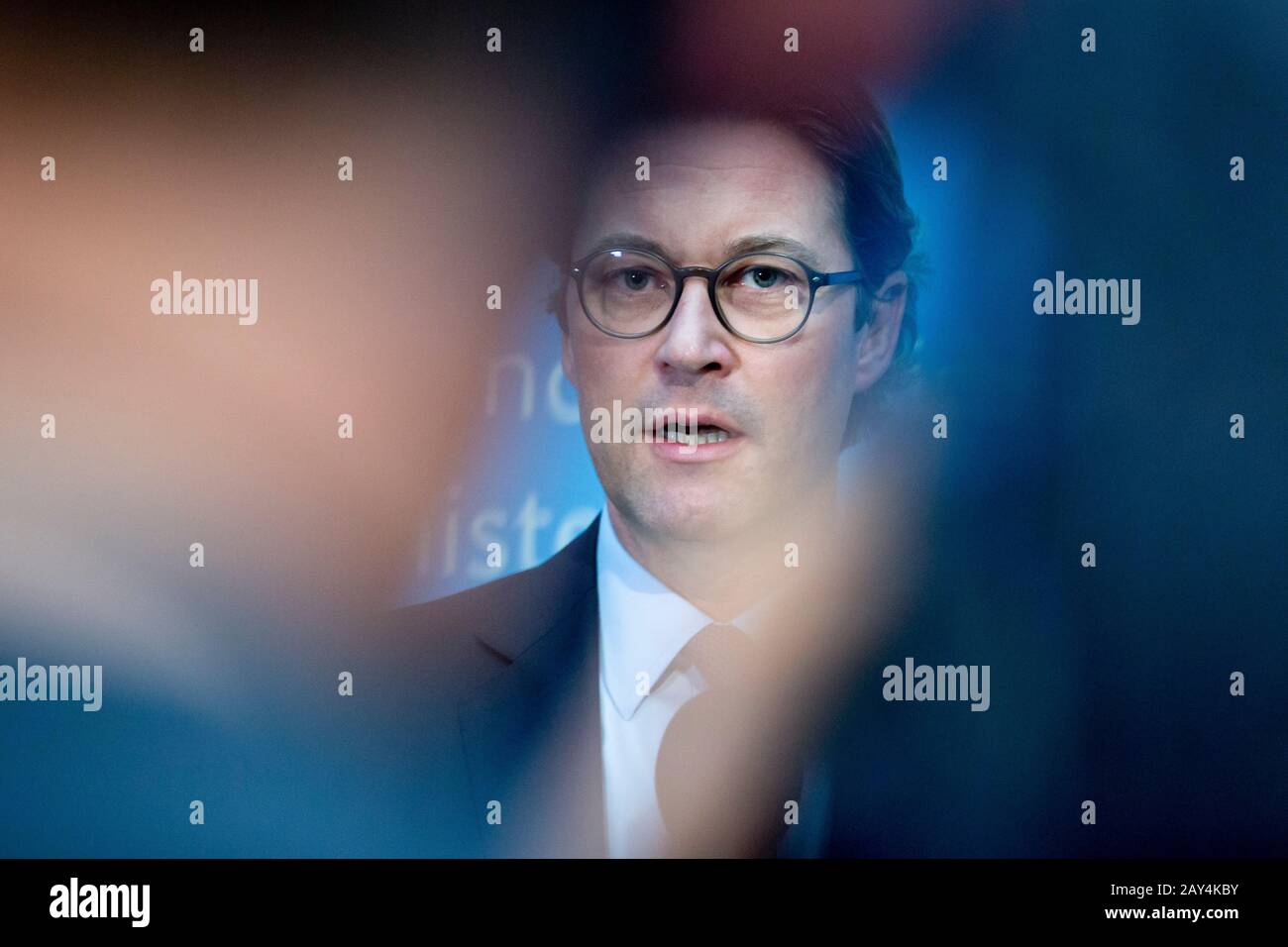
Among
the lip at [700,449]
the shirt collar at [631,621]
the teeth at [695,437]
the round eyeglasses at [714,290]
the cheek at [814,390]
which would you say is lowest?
the shirt collar at [631,621]

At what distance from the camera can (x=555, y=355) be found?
1.78m

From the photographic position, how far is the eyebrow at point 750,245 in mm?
1753

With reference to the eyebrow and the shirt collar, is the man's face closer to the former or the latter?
the eyebrow

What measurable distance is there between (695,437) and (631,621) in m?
0.34

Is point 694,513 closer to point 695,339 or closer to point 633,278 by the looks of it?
point 695,339

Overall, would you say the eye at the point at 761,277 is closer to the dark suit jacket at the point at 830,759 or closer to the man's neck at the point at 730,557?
the man's neck at the point at 730,557

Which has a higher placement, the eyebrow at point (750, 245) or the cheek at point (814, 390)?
the eyebrow at point (750, 245)

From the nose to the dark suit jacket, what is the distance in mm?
329

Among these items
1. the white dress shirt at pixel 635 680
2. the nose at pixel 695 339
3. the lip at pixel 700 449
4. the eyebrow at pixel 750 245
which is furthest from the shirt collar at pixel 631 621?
the eyebrow at pixel 750 245

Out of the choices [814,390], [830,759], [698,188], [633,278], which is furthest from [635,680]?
[698,188]

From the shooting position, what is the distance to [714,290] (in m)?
1.74
